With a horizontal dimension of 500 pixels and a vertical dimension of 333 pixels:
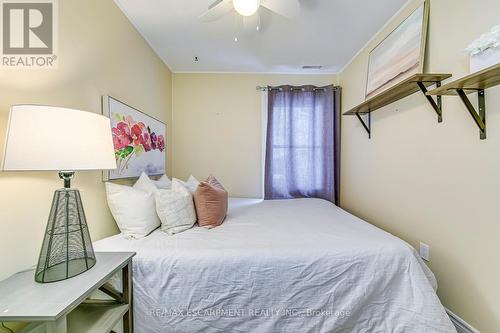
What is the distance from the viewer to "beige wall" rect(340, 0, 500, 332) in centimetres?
128

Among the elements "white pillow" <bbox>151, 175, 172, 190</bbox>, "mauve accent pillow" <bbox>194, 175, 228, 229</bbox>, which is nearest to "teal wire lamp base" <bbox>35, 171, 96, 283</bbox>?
→ "mauve accent pillow" <bbox>194, 175, 228, 229</bbox>

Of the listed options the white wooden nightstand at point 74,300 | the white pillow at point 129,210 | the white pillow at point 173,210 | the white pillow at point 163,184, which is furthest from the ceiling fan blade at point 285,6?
the white wooden nightstand at point 74,300

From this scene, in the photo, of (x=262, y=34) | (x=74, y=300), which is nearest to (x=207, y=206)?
(x=74, y=300)

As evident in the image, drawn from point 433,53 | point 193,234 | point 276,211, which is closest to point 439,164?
point 433,53

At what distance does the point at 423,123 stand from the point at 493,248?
0.90 metres

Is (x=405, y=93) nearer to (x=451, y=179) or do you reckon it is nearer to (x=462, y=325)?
(x=451, y=179)

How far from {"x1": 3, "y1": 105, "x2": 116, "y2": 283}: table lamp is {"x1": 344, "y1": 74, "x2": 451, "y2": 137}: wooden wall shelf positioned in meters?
1.84

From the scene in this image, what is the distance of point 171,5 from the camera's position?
6.15 ft

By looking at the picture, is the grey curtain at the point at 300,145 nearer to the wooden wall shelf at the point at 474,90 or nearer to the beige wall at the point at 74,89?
the beige wall at the point at 74,89

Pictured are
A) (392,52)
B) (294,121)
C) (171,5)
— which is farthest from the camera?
(294,121)

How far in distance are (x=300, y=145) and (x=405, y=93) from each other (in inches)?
60.5

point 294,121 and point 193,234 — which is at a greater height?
point 294,121

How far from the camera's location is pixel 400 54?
1.96m

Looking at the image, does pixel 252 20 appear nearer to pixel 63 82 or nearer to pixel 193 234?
pixel 63 82
